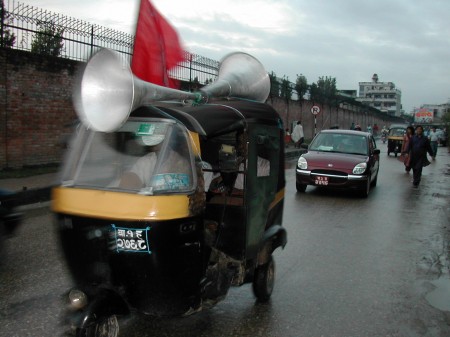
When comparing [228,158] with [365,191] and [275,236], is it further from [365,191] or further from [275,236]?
[365,191]

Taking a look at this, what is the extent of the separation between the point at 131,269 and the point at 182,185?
2.25ft

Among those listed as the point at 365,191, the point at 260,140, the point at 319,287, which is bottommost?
the point at 319,287

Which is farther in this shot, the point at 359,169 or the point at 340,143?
the point at 340,143

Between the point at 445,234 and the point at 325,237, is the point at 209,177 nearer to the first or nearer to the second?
the point at 325,237

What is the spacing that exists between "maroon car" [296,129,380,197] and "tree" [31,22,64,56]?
7.51m

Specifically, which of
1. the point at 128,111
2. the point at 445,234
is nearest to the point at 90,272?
the point at 128,111

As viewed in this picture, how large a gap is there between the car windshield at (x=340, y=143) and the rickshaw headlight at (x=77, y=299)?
33.8ft

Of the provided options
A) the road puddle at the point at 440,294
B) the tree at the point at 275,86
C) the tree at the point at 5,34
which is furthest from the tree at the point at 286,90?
the road puddle at the point at 440,294

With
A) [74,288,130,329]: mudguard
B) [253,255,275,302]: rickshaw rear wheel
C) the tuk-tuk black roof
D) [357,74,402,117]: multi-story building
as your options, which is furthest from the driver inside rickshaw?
[357,74,402,117]: multi-story building

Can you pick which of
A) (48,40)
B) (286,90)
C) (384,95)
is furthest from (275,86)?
(384,95)

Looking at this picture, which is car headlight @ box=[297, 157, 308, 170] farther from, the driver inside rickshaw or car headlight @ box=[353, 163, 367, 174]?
the driver inside rickshaw

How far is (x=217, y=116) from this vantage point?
4027 mm

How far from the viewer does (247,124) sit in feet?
14.2

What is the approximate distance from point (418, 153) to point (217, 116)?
1259 centimetres
